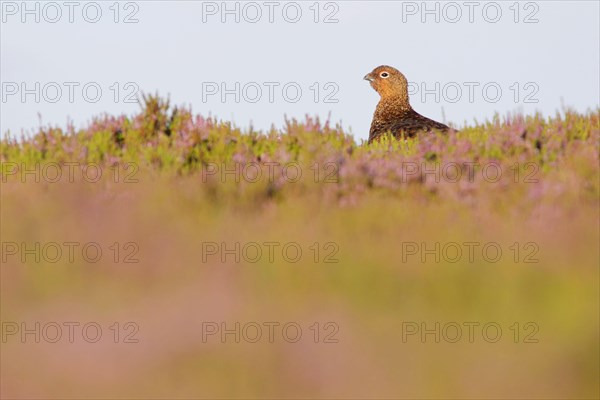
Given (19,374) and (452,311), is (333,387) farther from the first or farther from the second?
(19,374)

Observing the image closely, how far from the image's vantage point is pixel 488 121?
1159 cm

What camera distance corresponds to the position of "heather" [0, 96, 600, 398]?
4496 mm

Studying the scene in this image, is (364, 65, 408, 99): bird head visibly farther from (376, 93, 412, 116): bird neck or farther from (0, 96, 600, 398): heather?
(0, 96, 600, 398): heather

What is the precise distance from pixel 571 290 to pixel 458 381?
116 cm

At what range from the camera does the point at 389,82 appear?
51.2 ft

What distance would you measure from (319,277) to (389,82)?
34.9ft

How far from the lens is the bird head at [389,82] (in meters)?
15.5

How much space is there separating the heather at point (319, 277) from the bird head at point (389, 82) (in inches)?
242

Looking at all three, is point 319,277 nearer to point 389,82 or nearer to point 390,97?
point 390,97

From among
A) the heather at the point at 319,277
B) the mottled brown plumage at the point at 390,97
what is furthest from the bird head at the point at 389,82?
the heather at the point at 319,277

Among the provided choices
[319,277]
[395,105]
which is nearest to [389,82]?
[395,105]

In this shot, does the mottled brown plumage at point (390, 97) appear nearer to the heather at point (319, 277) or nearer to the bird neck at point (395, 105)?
the bird neck at point (395, 105)

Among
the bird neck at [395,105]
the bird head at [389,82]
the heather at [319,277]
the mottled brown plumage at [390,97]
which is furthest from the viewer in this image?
the bird head at [389,82]

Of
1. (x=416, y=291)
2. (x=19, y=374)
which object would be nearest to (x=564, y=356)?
(x=416, y=291)
